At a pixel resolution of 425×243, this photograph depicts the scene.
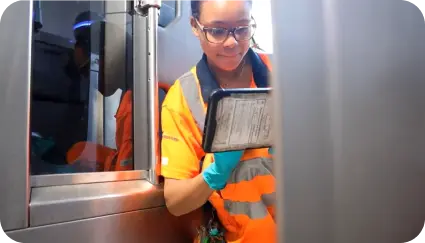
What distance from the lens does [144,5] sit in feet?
4.00

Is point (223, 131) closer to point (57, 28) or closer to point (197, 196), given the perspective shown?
point (197, 196)

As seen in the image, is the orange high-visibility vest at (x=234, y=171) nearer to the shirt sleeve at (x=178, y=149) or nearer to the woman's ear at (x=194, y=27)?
the shirt sleeve at (x=178, y=149)

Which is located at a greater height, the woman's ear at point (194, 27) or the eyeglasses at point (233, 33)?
the woman's ear at point (194, 27)

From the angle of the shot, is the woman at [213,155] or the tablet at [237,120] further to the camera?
the woman at [213,155]

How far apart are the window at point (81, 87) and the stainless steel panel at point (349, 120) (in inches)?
27.5

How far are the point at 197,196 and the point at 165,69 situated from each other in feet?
1.72

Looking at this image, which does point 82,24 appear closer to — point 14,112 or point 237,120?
point 14,112

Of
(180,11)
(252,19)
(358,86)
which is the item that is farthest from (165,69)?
(358,86)

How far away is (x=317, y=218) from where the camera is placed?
1.38 ft

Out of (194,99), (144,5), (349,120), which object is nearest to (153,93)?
(194,99)

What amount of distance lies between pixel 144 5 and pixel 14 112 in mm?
617

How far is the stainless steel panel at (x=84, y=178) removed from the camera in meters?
0.87

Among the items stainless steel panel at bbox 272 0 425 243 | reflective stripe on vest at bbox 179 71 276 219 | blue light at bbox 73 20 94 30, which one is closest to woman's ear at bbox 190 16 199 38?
blue light at bbox 73 20 94 30

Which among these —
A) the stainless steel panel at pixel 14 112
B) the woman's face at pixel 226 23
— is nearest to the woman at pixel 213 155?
the woman's face at pixel 226 23
